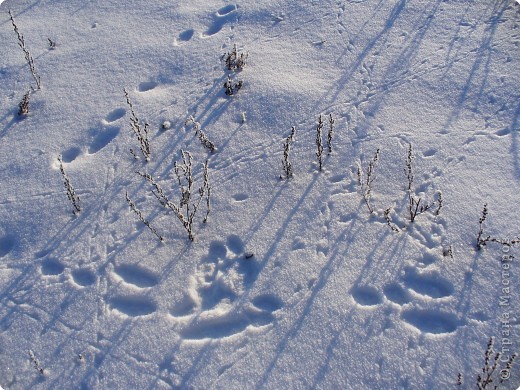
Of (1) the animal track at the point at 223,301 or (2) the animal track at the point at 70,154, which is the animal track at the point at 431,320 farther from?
(2) the animal track at the point at 70,154

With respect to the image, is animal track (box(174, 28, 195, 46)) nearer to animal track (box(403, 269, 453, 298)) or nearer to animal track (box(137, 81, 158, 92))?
animal track (box(137, 81, 158, 92))

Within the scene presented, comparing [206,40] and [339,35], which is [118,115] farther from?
[339,35]

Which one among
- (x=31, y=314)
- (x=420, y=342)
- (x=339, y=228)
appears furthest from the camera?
(x=339, y=228)

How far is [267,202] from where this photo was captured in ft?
12.7

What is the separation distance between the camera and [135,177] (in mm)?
4152

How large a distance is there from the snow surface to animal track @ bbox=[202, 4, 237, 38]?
0.08ft

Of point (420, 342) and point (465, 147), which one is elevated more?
point (465, 147)

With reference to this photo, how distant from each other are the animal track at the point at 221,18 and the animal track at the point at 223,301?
2913mm

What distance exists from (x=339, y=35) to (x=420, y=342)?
3.47 meters

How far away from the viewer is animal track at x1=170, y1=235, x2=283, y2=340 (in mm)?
3248

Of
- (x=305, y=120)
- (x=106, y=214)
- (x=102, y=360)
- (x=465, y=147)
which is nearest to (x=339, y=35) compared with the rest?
(x=305, y=120)

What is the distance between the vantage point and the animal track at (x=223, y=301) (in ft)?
10.7

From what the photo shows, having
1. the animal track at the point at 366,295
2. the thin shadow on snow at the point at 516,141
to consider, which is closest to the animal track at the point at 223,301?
the animal track at the point at 366,295

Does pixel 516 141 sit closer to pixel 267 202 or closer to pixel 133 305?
pixel 267 202
